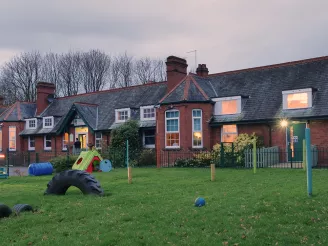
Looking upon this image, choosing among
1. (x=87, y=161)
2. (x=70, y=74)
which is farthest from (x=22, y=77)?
(x=87, y=161)

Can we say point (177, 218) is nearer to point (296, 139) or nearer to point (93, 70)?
point (296, 139)

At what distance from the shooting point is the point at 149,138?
99.8 feet

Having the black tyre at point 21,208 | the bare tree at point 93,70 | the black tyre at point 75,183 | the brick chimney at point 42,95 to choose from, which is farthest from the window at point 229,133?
the bare tree at point 93,70

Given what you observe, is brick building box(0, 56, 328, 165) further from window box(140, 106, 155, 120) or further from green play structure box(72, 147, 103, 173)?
green play structure box(72, 147, 103, 173)

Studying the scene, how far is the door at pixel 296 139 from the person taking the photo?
76.2ft

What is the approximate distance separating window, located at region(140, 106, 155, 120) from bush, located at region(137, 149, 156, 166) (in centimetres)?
358

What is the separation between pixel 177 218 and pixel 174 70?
22.5 metres

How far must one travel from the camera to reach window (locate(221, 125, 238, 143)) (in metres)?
25.7

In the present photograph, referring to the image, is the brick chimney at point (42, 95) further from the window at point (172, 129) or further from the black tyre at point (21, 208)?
the black tyre at point (21, 208)

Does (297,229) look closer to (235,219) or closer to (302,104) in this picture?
(235,219)

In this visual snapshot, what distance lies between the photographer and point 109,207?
10.2m

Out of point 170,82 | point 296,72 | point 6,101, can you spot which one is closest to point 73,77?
point 6,101

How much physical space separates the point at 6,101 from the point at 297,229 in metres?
65.5

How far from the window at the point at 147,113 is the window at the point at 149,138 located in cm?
105
